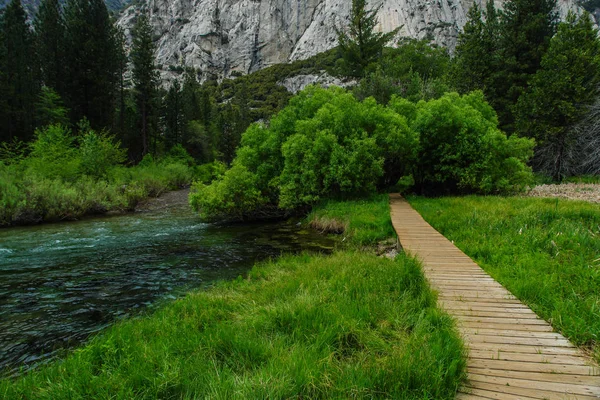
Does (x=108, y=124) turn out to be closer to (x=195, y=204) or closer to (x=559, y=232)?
(x=195, y=204)

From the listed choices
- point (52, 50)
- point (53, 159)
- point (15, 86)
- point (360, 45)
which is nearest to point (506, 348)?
point (53, 159)

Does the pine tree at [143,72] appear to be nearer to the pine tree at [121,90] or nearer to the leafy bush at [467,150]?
the pine tree at [121,90]

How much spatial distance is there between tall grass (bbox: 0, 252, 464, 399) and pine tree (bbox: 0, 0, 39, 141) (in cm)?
3917

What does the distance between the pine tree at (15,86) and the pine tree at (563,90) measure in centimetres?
4722

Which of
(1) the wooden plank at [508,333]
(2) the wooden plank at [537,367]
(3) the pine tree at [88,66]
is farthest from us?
(3) the pine tree at [88,66]

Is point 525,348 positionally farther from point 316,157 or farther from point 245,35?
point 245,35

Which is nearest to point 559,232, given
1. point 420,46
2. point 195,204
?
point 195,204

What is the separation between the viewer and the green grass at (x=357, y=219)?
1170cm

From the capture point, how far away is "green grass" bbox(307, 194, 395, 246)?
38.4 ft

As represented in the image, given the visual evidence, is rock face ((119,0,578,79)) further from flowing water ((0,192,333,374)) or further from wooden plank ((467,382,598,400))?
wooden plank ((467,382,598,400))

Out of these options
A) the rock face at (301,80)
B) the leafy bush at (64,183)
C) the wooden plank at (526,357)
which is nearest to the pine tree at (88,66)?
the leafy bush at (64,183)

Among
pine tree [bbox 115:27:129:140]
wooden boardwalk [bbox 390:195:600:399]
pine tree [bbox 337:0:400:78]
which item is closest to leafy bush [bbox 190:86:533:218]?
wooden boardwalk [bbox 390:195:600:399]

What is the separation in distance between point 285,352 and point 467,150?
52.1ft

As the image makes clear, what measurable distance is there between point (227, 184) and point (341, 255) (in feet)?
29.1
